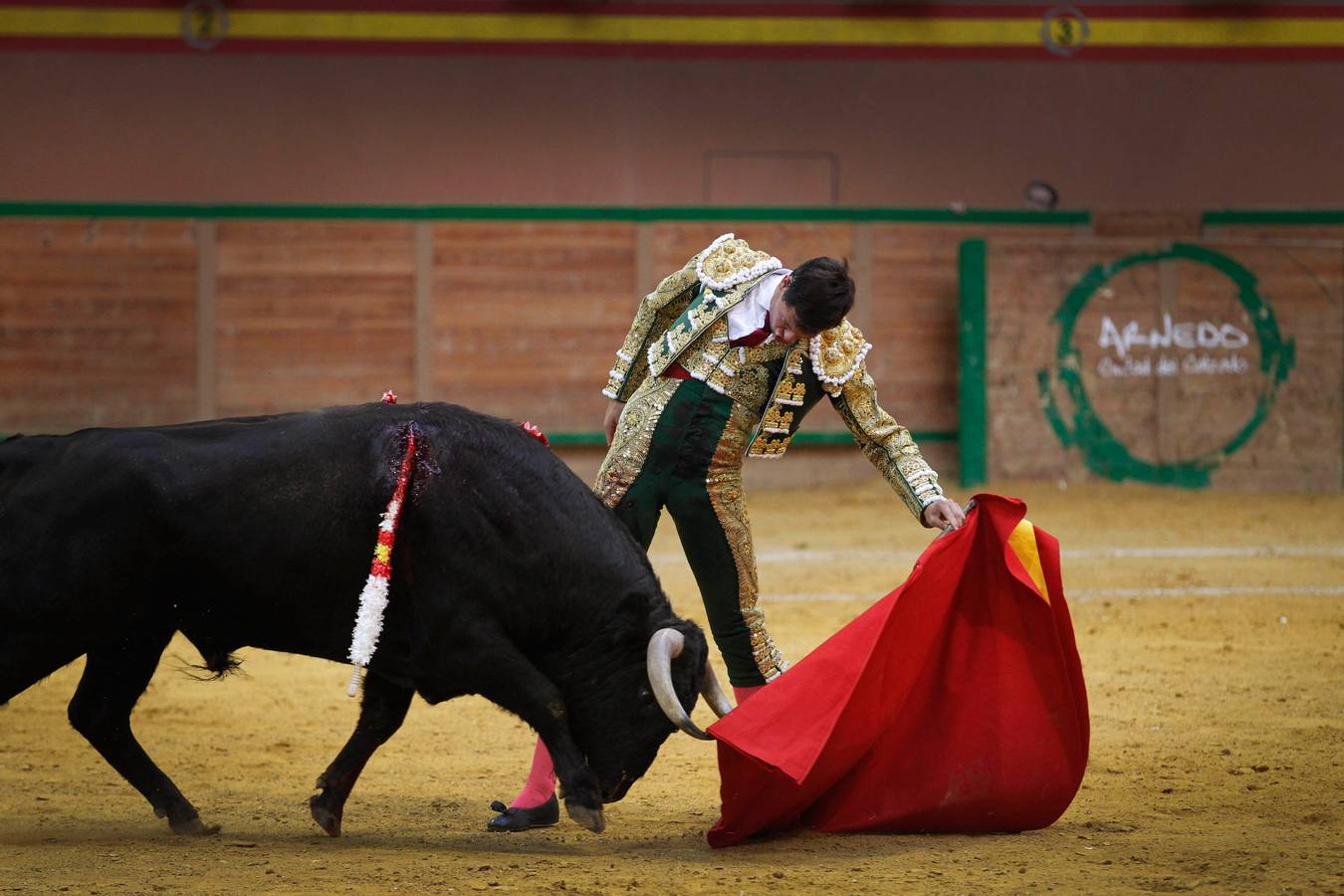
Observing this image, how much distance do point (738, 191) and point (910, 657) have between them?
28.0 ft

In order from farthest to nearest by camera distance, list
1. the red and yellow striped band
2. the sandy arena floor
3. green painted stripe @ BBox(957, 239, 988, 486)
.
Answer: the red and yellow striped band → green painted stripe @ BBox(957, 239, 988, 486) → the sandy arena floor

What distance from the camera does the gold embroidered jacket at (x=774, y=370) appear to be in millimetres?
3812

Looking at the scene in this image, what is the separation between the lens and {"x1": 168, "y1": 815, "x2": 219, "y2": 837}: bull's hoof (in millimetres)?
3738

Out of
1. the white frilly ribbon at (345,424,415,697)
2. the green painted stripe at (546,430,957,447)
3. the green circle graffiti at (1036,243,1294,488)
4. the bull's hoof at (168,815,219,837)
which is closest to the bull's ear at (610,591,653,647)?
the white frilly ribbon at (345,424,415,697)

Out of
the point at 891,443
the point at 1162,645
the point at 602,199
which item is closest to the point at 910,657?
the point at 891,443

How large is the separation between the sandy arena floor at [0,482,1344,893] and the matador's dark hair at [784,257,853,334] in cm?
110

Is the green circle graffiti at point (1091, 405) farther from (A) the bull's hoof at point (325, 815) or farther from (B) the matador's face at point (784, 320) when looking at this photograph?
(A) the bull's hoof at point (325, 815)

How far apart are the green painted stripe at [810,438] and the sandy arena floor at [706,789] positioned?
3.53 m

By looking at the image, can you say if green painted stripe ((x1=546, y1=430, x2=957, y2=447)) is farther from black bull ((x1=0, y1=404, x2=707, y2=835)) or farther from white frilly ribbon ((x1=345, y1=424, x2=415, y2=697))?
white frilly ribbon ((x1=345, y1=424, x2=415, y2=697))

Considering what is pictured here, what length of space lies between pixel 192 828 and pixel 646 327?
153 cm

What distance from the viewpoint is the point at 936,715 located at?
3.67 metres

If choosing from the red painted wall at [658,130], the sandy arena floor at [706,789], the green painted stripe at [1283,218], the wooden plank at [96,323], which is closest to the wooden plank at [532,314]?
the red painted wall at [658,130]

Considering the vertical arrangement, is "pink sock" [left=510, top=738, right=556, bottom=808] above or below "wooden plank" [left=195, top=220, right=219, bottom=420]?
below

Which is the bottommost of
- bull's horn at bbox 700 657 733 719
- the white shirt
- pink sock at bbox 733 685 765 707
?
pink sock at bbox 733 685 765 707
